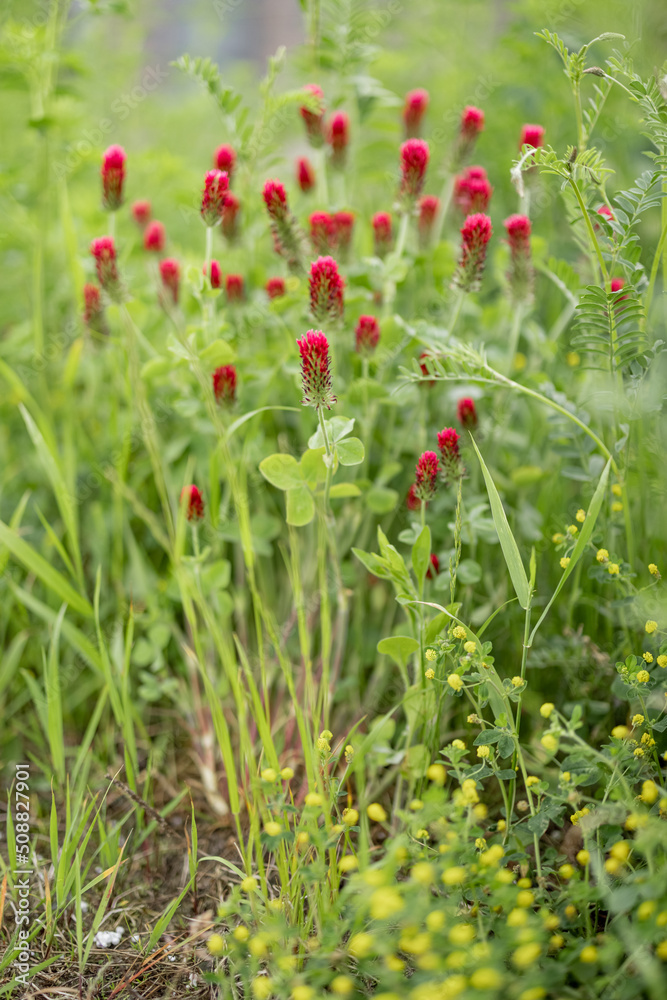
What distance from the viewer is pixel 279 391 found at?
1.91 metres

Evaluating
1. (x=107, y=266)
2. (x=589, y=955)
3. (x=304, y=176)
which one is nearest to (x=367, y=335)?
(x=107, y=266)

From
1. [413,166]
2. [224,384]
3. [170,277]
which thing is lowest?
[224,384]

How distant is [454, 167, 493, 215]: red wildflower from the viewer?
1629mm

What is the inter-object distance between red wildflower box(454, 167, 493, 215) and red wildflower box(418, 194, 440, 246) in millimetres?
63

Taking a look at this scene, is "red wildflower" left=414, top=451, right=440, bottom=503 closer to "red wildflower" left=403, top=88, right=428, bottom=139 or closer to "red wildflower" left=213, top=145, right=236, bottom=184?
"red wildflower" left=213, top=145, right=236, bottom=184

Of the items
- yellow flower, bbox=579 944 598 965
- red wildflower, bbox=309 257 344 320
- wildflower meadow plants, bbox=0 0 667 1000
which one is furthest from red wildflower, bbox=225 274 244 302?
yellow flower, bbox=579 944 598 965

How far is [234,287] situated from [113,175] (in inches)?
14.2

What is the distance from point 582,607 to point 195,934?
0.97 meters

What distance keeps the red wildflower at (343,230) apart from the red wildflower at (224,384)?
470 mm

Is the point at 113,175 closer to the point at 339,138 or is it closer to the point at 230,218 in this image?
the point at 230,218

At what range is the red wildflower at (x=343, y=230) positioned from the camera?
5.82 feet

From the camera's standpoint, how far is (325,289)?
4.61ft

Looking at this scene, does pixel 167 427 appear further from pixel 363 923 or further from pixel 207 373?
pixel 363 923

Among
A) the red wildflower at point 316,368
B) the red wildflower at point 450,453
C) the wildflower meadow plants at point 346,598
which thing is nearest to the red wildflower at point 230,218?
the wildflower meadow plants at point 346,598
